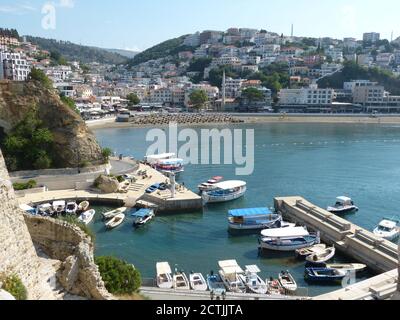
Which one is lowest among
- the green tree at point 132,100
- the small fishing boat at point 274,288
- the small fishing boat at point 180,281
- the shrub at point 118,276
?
the small fishing boat at point 274,288

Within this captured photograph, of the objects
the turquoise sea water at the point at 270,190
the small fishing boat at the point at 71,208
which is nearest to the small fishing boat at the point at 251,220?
the turquoise sea water at the point at 270,190

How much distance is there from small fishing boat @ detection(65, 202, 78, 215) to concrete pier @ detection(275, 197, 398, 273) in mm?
8922

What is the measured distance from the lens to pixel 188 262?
14.6 metres

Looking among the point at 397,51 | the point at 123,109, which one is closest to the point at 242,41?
the point at 397,51

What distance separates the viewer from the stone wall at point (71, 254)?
7168 mm

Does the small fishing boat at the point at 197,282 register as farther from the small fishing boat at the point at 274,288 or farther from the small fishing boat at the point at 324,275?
the small fishing boat at the point at 324,275

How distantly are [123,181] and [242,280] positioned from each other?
11.7 m

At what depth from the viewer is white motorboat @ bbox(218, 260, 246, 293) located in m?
12.4

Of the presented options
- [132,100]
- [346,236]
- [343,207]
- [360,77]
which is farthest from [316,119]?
[346,236]

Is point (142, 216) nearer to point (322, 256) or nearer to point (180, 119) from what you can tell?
point (322, 256)

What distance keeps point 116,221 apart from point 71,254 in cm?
1030

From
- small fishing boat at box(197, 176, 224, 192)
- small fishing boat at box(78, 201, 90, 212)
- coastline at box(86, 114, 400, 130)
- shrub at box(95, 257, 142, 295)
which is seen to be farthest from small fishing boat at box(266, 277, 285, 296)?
coastline at box(86, 114, 400, 130)

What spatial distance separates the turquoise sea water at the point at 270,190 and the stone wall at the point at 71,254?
19.6ft

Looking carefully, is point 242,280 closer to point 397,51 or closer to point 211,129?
point 211,129
